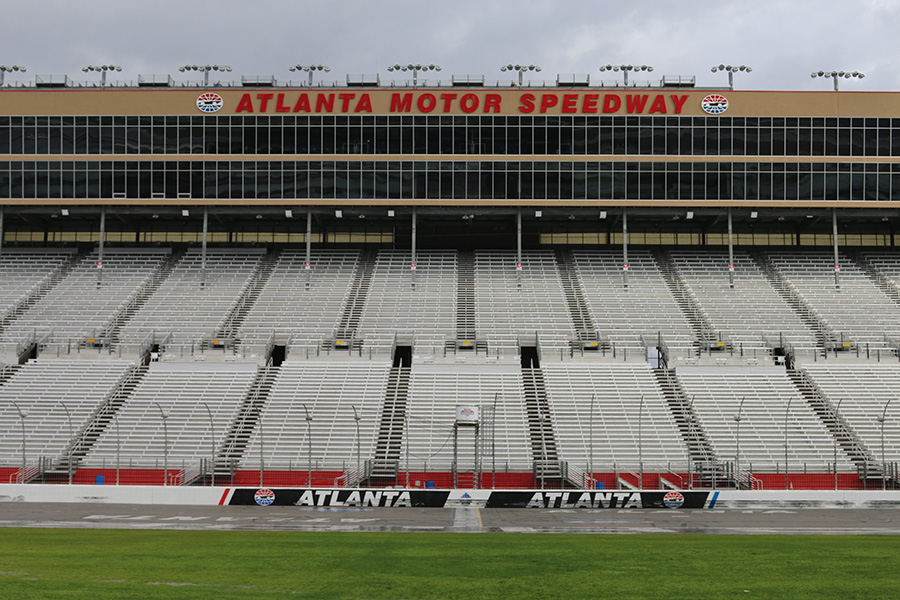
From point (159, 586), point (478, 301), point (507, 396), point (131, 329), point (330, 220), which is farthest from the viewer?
point (330, 220)

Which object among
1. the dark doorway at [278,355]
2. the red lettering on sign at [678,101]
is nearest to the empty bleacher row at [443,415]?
the dark doorway at [278,355]

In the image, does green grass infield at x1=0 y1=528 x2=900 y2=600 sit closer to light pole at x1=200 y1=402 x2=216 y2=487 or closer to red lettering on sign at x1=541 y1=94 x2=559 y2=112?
light pole at x1=200 y1=402 x2=216 y2=487

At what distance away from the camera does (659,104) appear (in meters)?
55.0

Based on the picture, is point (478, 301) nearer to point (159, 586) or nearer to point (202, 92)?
point (202, 92)

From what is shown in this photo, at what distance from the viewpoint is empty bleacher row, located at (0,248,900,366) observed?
1946 inches

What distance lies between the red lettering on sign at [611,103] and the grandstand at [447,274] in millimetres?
216

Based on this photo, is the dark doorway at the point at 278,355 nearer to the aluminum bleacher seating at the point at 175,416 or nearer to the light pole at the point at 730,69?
the aluminum bleacher seating at the point at 175,416

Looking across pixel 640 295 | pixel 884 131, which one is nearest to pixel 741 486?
pixel 640 295

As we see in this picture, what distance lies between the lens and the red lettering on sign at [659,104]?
180ft

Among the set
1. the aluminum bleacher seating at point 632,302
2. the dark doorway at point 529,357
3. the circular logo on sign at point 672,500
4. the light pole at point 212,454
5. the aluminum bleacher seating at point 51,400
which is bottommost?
the circular logo on sign at point 672,500

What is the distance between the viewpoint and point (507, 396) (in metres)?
43.6

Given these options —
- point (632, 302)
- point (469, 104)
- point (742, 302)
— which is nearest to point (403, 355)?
point (632, 302)

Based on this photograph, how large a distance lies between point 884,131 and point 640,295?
2008 centimetres

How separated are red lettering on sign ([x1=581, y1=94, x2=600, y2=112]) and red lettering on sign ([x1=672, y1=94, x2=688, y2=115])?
515 cm
